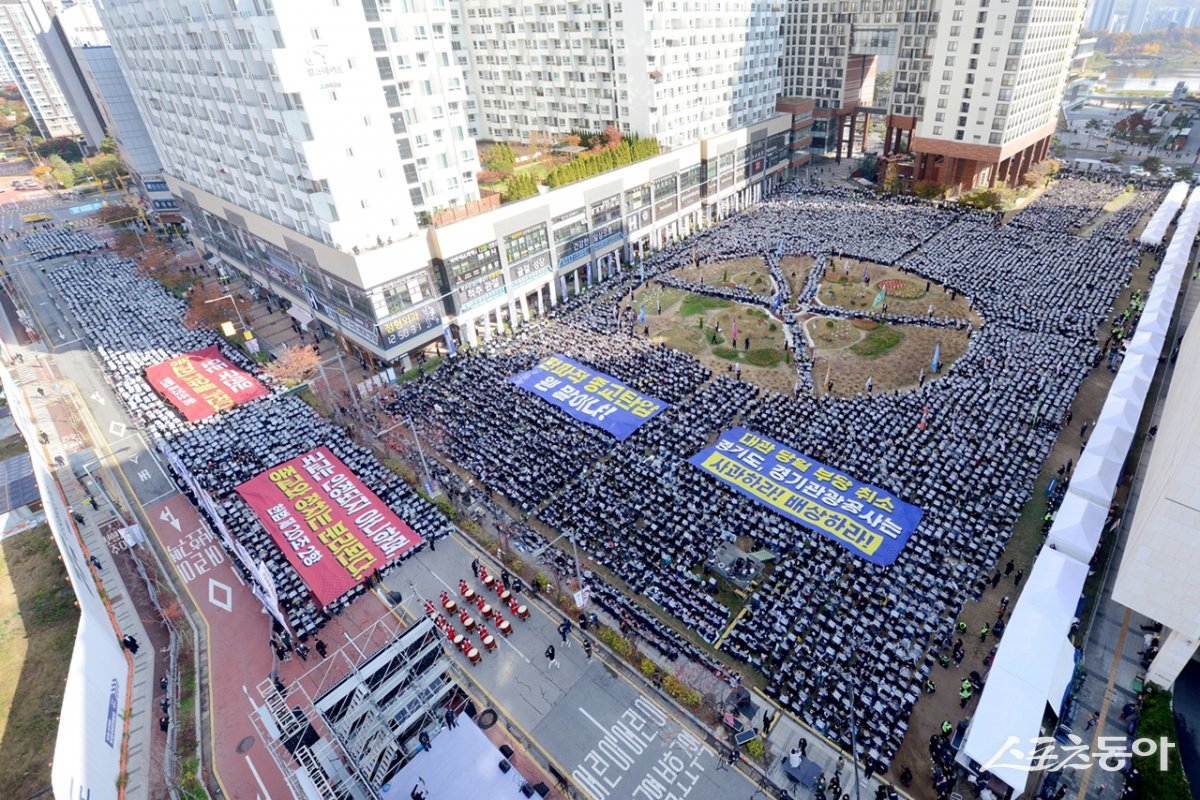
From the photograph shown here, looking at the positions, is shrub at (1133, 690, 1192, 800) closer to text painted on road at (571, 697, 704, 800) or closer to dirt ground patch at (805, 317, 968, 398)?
text painted on road at (571, 697, 704, 800)

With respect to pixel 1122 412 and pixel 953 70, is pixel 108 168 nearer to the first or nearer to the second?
pixel 953 70

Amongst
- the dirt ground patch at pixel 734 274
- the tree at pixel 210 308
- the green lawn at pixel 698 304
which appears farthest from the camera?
the dirt ground patch at pixel 734 274

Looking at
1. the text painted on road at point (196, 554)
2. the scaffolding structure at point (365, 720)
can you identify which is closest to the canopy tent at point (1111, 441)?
the scaffolding structure at point (365, 720)

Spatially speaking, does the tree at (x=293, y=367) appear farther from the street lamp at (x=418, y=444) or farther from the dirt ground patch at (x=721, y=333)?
the dirt ground patch at (x=721, y=333)

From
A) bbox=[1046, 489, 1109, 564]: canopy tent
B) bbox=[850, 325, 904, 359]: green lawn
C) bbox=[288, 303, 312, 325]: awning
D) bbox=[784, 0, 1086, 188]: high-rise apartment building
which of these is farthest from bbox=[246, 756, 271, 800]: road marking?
bbox=[784, 0, 1086, 188]: high-rise apartment building

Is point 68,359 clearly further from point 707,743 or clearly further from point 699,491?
point 707,743

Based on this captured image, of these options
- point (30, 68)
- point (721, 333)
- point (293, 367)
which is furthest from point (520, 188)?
point (30, 68)
